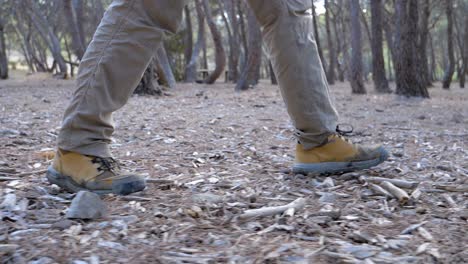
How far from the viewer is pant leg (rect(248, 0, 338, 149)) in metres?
2.12

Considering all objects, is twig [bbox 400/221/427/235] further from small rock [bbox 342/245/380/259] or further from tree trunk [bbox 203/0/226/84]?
tree trunk [bbox 203/0/226/84]

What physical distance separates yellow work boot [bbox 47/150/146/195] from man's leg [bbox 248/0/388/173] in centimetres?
76

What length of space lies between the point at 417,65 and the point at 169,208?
761 cm

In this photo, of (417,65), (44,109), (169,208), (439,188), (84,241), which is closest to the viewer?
(84,241)

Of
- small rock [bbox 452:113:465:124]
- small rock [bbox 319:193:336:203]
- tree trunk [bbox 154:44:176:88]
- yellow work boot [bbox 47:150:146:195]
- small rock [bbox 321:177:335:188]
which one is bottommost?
small rock [bbox 452:113:465:124]

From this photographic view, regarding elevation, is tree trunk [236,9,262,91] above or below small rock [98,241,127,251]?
above

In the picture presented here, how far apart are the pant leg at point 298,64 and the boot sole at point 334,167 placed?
12 centimetres

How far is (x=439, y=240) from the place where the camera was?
156 cm

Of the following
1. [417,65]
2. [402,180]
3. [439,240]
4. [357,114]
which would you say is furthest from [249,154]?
[417,65]

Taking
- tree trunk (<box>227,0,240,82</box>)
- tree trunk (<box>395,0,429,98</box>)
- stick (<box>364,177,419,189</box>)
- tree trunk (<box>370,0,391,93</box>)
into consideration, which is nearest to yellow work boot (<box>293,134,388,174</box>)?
stick (<box>364,177,419,189</box>)

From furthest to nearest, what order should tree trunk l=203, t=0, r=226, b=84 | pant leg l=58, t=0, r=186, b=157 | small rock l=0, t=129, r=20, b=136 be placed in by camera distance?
tree trunk l=203, t=0, r=226, b=84, small rock l=0, t=129, r=20, b=136, pant leg l=58, t=0, r=186, b=157

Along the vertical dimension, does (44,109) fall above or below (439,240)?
above

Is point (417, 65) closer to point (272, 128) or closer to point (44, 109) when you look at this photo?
point (272, 128)

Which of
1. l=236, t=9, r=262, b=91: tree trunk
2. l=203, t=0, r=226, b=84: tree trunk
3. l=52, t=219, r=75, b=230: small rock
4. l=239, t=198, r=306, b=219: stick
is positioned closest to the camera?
l=52, t=219, r=75, b=230: small rock
